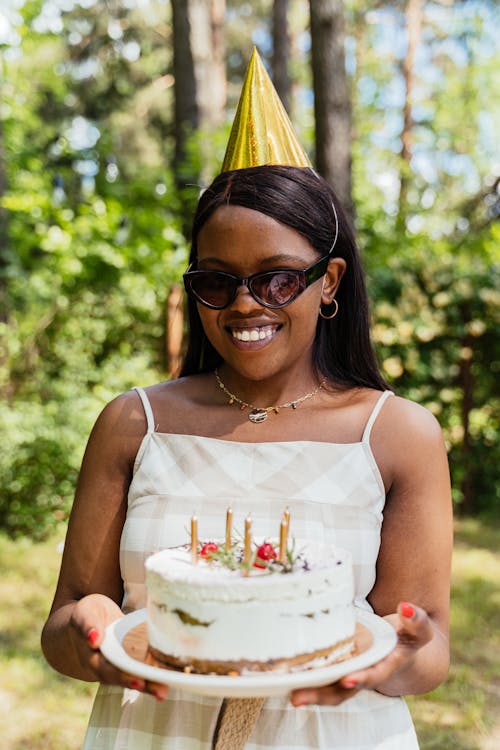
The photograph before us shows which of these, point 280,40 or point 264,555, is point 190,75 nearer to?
point 264,555

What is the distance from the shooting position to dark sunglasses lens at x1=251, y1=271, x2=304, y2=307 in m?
1.97

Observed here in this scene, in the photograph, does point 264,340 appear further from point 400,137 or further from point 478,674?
point 400,137

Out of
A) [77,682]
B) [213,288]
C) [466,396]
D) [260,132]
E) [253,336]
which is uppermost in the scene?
[260,132]

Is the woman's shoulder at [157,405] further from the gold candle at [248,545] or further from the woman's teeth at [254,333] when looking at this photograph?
the gold candle at [248,545]

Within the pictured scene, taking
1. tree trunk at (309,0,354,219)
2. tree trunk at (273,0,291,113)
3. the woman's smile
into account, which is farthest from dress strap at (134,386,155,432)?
tree trunk at (273,0,291,113)

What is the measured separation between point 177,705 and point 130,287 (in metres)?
6.80

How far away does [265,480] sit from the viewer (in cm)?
202

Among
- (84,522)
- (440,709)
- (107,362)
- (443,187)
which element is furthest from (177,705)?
(443,187)

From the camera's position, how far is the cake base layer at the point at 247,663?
1503 millimetres

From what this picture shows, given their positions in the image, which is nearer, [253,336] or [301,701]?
[301,701]

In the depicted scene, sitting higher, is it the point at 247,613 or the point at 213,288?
the point at 213,288

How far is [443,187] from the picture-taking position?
1125 inches

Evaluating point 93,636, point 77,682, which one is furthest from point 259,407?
point 77,682

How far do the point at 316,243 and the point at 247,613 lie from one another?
3.23 ft
